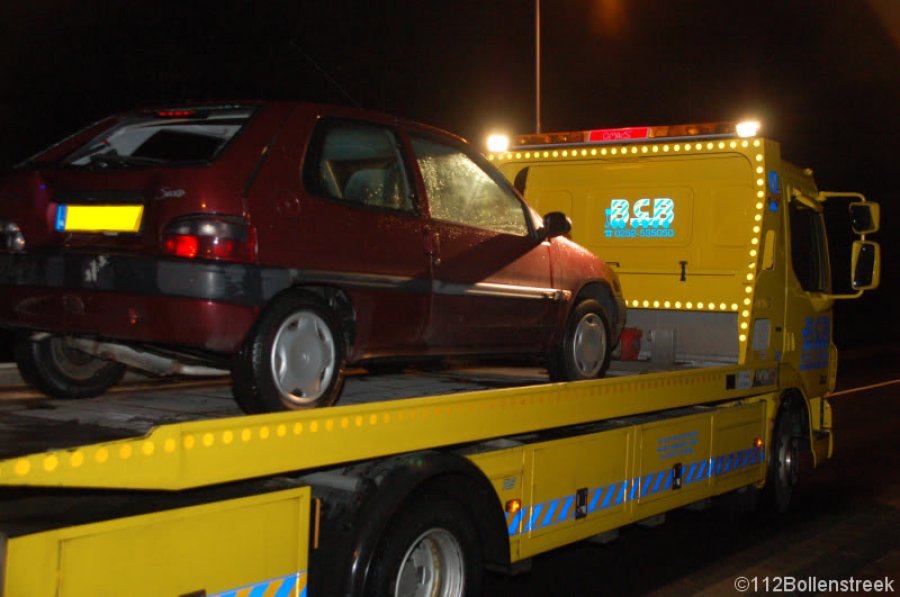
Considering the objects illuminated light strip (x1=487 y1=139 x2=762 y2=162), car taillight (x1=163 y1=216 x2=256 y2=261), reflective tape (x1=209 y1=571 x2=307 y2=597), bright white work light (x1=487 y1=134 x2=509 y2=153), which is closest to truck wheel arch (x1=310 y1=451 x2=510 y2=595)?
reflective tape (x1=209 y1=571 x2=307 y2=597)

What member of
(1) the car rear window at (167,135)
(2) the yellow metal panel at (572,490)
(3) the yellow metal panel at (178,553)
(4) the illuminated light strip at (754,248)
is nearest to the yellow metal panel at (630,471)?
(2) the yellow metal panel at (572,490)

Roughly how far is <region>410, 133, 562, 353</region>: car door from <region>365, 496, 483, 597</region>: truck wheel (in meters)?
0.97

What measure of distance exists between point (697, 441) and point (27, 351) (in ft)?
13.5

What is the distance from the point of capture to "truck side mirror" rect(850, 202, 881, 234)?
326 inches

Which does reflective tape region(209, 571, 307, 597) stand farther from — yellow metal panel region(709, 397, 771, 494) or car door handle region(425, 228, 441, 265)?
yellow metal panel region(709, 397, 771, 494)

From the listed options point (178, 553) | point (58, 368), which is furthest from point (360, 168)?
point (178, 553)

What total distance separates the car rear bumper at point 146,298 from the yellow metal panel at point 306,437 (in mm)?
557

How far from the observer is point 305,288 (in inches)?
176

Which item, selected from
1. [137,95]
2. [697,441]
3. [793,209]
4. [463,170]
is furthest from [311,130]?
[137,95]

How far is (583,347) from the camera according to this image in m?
6.47

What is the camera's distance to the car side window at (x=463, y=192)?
5348 mm

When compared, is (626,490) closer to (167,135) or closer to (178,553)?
(167,135)

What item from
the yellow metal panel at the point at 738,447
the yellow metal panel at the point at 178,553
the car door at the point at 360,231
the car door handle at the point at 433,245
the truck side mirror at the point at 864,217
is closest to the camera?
the yellow metal panel at the point at 178,553

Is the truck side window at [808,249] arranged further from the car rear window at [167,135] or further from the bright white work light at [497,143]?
the car rear window at [167,135]
